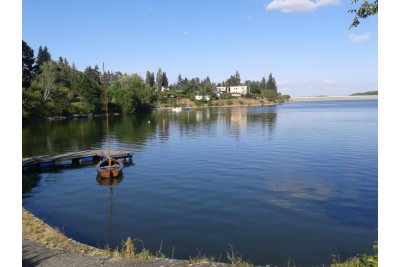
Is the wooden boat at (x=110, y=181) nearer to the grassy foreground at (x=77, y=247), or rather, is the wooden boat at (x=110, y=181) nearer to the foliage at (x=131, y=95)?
the grassy foreground at (x=77, y=247)

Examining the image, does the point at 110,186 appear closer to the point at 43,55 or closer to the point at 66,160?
the point at 66,160

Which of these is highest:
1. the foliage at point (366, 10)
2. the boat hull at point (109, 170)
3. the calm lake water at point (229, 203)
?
the foliage at point (366, 10)

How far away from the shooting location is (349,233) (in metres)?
19.0

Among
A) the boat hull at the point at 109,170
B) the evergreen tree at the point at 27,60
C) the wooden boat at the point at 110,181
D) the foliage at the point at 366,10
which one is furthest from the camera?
the evergreen tree at the point at 27,60

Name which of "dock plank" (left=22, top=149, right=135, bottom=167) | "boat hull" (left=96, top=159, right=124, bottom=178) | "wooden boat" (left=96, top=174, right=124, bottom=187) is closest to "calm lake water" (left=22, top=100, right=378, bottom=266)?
"wooden boat" (left=96, top=174, right=124, bottom=187)

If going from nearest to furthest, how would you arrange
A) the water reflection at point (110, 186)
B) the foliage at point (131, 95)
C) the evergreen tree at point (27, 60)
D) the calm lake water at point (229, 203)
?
1. the calm lake water at point (229, 203)
2. the water reflection at point (110, 186)
3. the evergreen tree at point (27, 60)
4. the foliage at point (131, 95)

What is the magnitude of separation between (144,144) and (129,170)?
19.1m

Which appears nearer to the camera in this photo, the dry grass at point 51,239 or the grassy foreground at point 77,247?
the grassy foreground at point 77,247

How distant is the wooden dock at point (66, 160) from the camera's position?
124ft

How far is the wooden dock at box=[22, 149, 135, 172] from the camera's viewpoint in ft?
124

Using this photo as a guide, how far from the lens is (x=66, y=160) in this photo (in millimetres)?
42344

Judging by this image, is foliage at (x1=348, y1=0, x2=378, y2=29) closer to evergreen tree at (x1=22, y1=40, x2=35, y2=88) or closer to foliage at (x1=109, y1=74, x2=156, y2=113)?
evergreen tree at (x1=22, y1=40, x2=35, y2=88)

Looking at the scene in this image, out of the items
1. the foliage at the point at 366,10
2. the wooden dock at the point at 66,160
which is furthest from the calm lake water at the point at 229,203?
the foliage at the point at 366,10

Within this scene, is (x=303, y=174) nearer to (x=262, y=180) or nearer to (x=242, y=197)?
(x=262, y=180)
